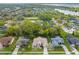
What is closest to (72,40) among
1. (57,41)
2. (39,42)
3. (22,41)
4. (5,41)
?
(57,41)

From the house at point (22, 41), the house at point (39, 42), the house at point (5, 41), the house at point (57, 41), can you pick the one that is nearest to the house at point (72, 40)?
the house at point (57, 41)

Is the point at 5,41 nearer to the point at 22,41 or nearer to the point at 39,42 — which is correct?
the point at 22,41

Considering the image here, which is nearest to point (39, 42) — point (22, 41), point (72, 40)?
point (22, 41)

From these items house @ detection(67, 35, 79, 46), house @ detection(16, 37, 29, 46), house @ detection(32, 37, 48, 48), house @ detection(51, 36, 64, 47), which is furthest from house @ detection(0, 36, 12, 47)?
house @ detection(67, 35, 79, 46)

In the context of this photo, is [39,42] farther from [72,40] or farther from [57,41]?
[72,40]

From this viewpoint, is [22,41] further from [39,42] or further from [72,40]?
[72,40]

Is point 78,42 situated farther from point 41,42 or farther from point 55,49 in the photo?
point 41,42
